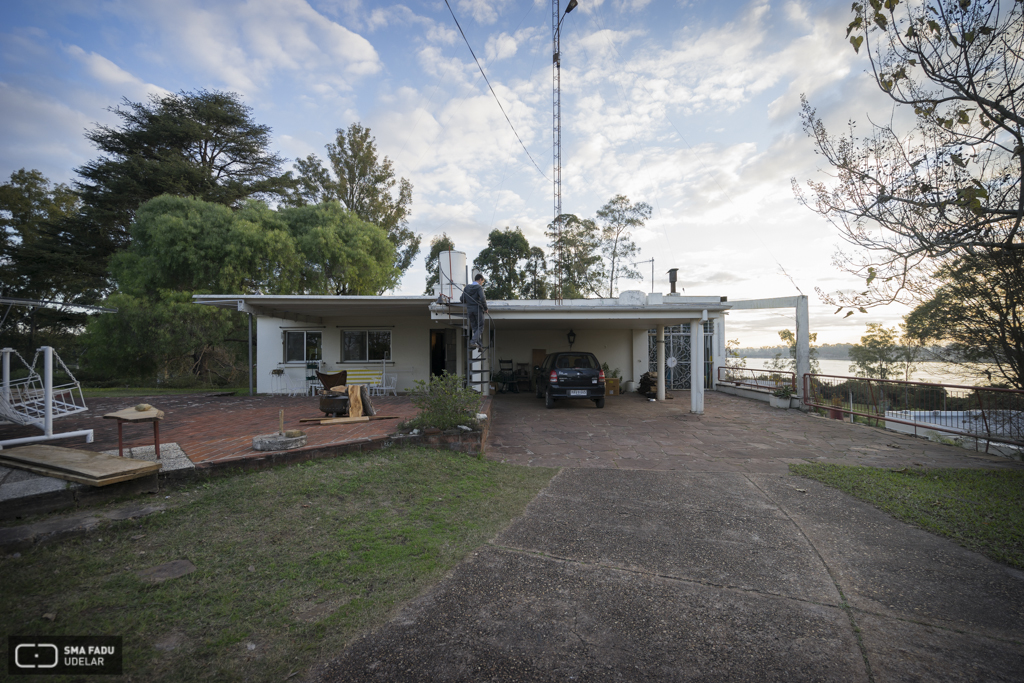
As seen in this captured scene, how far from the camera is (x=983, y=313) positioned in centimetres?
712

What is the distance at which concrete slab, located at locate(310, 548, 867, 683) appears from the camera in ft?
6.87

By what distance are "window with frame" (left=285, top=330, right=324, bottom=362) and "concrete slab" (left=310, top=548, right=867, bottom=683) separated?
12.4 metres

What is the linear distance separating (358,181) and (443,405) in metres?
24.2

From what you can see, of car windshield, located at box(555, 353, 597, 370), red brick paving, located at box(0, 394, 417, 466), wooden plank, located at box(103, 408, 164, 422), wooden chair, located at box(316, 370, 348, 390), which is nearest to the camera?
wooden plank, located at box(103, 408, 164, 422)

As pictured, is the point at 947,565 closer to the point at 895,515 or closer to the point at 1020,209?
the point at 895,515

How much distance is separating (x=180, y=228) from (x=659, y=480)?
19337 mm

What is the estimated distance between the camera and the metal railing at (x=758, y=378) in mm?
14077

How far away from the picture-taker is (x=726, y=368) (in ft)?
56.2

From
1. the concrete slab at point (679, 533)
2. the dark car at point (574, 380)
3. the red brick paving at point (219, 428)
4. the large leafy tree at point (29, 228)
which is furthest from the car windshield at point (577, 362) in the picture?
the large leafy tree at point (29, 228)

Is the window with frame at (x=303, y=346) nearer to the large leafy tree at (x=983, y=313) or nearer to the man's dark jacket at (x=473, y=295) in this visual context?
the man's dark jacket at (x=473, y=295)

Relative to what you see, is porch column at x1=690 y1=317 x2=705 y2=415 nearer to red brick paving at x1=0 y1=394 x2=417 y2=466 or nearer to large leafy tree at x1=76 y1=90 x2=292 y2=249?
red brick paving at x1=0 y1=394 x2=417 y2=466

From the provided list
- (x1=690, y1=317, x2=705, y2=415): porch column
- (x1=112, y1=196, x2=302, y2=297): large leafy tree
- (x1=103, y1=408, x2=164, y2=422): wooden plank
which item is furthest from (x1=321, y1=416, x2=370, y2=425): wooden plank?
(x1=112, y1=196, x2=302, y2=297): large leafy tree

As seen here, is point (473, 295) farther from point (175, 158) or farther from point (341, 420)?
point (175, 158)

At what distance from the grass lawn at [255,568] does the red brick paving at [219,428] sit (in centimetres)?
97
